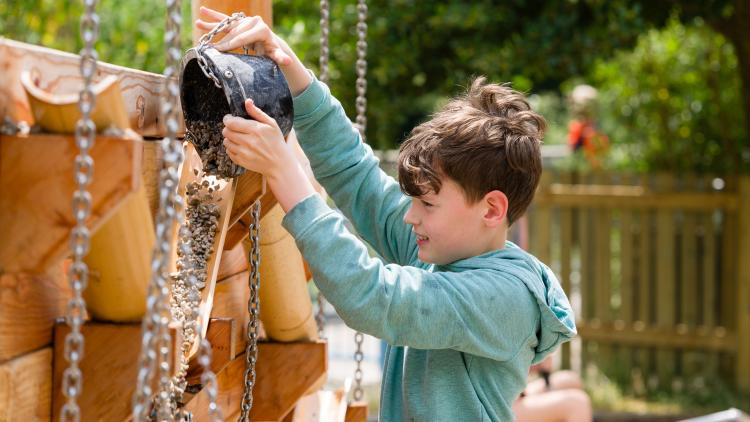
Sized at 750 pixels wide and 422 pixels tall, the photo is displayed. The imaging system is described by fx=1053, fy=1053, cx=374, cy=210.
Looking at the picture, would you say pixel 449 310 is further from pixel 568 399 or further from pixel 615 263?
pixel 615 263

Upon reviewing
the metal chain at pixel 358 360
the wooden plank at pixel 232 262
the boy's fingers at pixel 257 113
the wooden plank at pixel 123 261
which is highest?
the boy's fingers at pixel 257 113

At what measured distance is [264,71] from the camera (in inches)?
78.6

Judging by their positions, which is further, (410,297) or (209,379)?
(410,297)

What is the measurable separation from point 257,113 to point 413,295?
1.46 feet

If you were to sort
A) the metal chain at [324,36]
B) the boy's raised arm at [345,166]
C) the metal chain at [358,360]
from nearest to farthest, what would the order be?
the boy's raised arm at [345,166], the metal chain at [324,36], the metal chain at [358,360]

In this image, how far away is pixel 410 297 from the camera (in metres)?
1.97

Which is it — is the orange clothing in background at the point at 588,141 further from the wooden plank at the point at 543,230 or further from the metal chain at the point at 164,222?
the metal chain at the point at 164,222

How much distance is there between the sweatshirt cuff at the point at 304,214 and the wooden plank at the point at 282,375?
641 millimetres

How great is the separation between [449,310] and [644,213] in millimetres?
5763

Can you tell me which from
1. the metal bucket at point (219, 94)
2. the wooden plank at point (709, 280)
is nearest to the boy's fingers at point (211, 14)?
the metal bucket at point (219, 94)

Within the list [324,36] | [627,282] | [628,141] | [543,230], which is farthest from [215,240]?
[628,141]

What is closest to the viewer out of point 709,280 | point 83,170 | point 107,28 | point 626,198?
point 83,170

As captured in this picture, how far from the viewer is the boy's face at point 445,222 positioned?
84.6 inches

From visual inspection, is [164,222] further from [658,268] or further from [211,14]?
[658,268]
